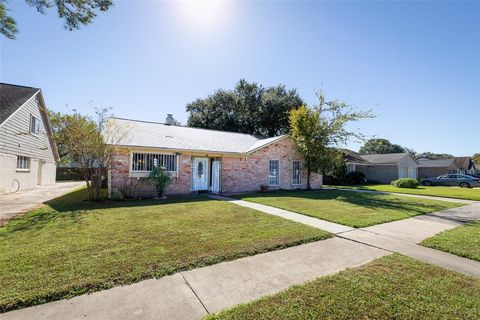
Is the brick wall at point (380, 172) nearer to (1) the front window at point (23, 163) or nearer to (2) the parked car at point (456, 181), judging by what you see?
(2) the parked car at point (456, 181)

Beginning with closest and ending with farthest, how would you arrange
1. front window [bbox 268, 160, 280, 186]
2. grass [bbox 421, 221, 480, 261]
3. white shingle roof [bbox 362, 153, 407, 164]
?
grass [bbox 421, 221, 480, 261], front window [bbox 268, 160, 280, 186], white shingle roof [bbox 362, 153, 407, 164]

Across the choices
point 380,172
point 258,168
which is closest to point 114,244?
point 258,168

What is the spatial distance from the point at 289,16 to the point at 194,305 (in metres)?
11.1

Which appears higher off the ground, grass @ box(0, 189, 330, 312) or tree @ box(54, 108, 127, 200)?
tree @ box(54, 108, 127, 200)

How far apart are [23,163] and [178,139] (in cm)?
1049

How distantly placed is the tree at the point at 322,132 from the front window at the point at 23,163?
1820 cm

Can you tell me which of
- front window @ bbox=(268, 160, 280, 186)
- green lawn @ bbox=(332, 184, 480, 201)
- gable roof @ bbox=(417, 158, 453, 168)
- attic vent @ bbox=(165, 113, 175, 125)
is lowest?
green lawn @ bbox=(332, 184, 480, 201)

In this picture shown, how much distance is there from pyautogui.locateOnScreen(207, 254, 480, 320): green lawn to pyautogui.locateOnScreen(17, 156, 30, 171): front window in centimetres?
1841

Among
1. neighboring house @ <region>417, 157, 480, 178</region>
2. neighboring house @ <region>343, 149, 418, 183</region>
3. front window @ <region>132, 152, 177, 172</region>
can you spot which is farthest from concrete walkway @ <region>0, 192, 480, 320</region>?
neighboring house @ <region>417, 157, 480, 178</region>

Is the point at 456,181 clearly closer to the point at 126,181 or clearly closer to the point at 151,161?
the point at 151,161

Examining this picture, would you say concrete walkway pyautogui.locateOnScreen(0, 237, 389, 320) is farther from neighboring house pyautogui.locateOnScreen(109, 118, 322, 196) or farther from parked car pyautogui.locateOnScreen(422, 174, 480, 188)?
parked car pyautogui.locateOnScreen(422, 174, 480, 188)

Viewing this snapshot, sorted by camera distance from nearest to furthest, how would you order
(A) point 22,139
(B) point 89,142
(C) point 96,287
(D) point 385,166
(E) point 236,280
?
(C) point 96,287, (E) point 236,280, (B) point 89,142, (A) point 22,139, (D) point 385,166

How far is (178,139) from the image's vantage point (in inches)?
580

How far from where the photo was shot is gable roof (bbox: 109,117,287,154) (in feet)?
42.3
